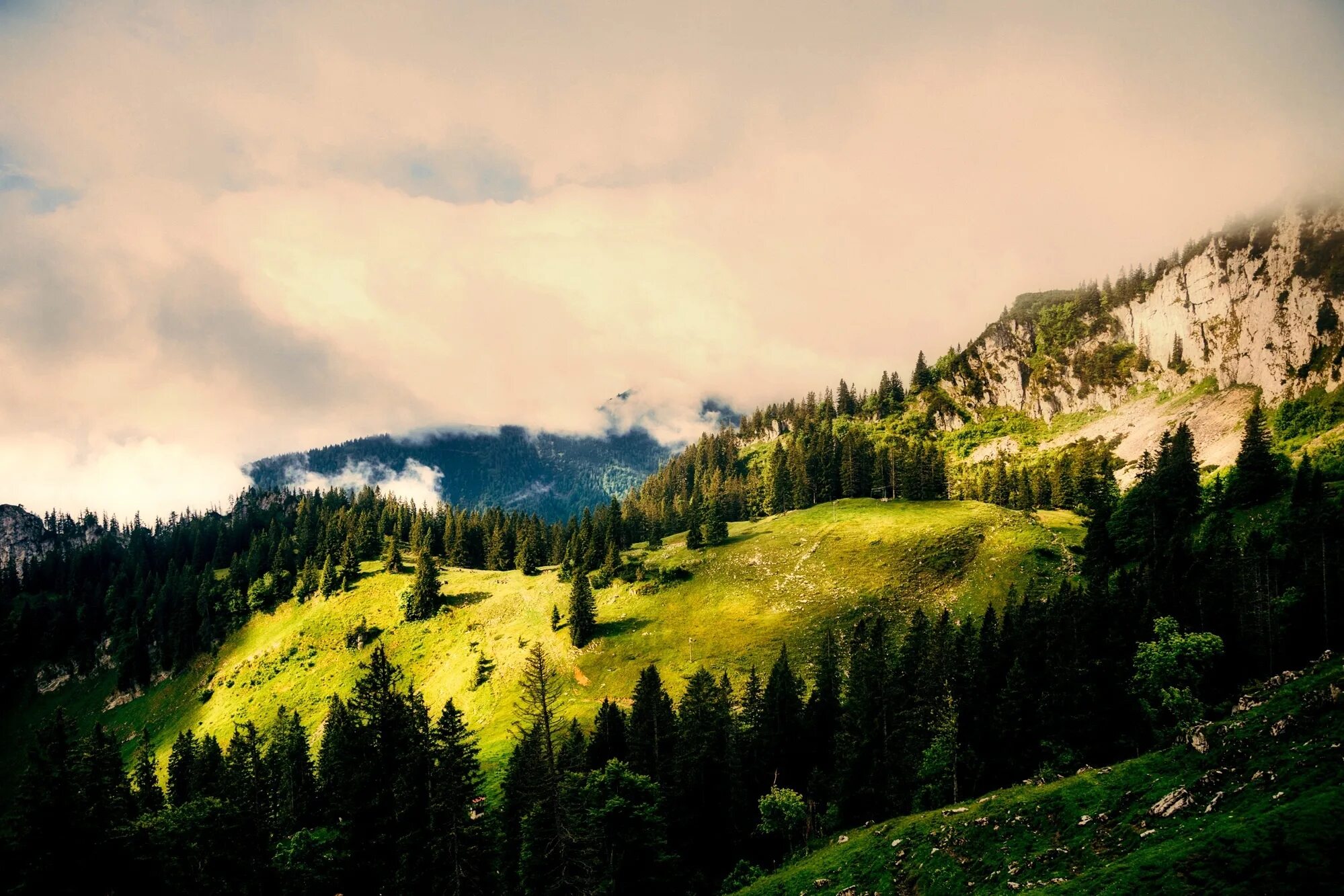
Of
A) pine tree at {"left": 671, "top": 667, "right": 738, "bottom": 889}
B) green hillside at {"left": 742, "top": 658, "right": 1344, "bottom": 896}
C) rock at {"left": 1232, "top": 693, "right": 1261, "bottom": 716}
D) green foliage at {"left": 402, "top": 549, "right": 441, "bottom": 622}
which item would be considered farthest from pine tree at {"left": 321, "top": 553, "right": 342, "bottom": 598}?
rock at {"left": 1232, "top": 693, "right": 1261, "bottom": 716}

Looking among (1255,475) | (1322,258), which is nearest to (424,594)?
(1255,475)

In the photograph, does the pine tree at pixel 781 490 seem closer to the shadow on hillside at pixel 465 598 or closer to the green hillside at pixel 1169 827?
the shadow on hillside at pixel 465 598

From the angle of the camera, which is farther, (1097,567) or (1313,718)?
(1097,567)

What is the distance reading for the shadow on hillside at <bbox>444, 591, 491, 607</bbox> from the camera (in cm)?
13275

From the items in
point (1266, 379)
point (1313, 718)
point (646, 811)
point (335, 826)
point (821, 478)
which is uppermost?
point (1266, 379)

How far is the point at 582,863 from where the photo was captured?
109ft

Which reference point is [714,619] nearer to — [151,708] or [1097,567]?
[1097,567]

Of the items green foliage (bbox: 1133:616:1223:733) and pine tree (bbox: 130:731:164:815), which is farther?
pine tree (bbox: 130:731:164:815)

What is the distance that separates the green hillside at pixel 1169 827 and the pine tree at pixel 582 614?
67.8 meters

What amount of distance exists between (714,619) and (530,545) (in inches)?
2359

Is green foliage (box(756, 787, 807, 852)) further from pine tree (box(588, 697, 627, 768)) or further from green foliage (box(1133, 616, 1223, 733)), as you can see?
green foliage (box(1133, 616, 1223, 733))

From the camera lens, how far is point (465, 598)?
135250mm

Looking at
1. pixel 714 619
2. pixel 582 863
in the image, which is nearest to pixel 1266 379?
pixel 714 619

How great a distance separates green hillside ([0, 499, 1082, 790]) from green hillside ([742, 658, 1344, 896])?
182 ft
